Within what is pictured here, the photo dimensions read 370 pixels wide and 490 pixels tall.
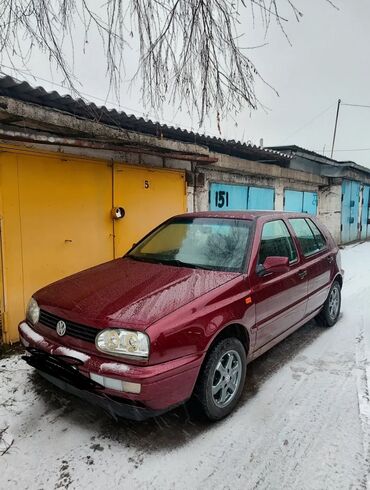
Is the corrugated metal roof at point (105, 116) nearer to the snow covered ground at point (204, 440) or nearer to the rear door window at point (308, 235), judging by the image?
the rear door window at point (308, 235)

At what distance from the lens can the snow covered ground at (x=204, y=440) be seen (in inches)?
90.7

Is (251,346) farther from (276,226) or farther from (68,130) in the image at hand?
(68,130)

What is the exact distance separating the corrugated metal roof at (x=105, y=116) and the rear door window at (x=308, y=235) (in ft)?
8.06

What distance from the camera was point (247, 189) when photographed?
905 centimetres

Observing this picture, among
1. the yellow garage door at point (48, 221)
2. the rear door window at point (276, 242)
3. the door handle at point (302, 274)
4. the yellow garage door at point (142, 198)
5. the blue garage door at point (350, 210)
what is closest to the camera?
the rear door window at point (276, 242)

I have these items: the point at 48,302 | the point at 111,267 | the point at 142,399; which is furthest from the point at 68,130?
the point at 142,399

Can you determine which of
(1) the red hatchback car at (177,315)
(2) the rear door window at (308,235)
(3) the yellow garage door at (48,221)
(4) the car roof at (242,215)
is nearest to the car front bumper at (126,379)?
(1) the red hatchback car at (177,315)

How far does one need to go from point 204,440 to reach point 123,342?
0.97 m

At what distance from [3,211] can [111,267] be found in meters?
1.58

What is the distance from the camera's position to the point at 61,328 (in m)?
2.75

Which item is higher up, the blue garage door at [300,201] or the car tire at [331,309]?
the blue garage door at [300,201]

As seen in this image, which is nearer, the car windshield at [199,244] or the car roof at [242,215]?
the car windshield at [199,244]

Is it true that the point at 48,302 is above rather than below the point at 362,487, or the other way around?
above

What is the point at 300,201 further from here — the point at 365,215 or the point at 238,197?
the point at 365,215
